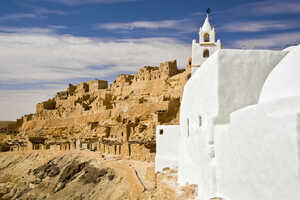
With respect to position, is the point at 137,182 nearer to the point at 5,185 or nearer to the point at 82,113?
the point at 5,185

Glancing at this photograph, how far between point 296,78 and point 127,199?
14.8 m

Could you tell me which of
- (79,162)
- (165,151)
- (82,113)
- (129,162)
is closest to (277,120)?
(165,151)

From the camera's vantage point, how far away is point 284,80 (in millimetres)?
7160

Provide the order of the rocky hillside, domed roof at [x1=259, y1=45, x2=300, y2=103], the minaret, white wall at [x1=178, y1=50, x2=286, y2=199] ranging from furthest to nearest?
1. the rocky hillside
2. the minaret
3. white wall at [x1=178, y1=50, x2=286, y2=199]
4. domed roof at [x1=259, y1=45, x2=300, y2=103]

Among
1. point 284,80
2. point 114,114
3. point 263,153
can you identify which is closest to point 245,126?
point 263,153

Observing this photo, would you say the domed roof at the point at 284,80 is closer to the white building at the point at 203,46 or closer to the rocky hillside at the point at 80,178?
the rocky hillside at the point at 80,178

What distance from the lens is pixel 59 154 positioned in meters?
36.4

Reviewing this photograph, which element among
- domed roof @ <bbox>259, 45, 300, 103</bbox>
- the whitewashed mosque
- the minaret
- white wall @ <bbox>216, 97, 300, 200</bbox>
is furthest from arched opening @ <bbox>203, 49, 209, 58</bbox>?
white wall @ <bbox>216, 97, 300, 200</bbox>

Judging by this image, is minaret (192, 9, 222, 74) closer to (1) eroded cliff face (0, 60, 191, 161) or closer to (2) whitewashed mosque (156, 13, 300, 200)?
(2) whitewashed mosque (156, 13, 300, 200)

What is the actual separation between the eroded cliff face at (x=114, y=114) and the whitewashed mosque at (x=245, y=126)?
48.3 feet

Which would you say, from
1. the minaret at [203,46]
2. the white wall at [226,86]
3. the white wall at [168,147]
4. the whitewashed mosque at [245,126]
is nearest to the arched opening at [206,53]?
the minaret at [203,46]

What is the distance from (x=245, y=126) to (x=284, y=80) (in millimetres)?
1810

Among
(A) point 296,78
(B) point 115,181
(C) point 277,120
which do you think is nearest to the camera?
(C) point 277,120

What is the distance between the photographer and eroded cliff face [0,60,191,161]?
2994cm
